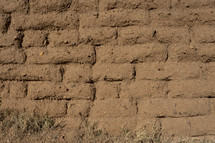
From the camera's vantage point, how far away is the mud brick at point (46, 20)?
2.06 metres

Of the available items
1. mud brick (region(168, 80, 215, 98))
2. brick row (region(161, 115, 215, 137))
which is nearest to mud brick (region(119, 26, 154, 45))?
mud brick (region(168, 80, 215, 98))

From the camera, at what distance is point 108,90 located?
6.64 feet

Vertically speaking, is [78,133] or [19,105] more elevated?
[19,105]

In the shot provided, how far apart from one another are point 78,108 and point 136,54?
3.06 feet

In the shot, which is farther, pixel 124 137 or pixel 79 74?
pixel 79 74

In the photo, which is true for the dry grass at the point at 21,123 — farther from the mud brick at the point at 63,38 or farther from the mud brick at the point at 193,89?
the mud brick at the point at 193,89

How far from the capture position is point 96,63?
2.06m

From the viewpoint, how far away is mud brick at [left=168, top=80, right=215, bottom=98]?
2.00 metres

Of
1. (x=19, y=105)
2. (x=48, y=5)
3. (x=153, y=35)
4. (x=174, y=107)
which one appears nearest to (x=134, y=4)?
(x=153, y=35)

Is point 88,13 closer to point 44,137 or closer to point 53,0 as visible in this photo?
point 53,0

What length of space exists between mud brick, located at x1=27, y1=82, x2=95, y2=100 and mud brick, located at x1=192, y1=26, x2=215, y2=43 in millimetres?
1381

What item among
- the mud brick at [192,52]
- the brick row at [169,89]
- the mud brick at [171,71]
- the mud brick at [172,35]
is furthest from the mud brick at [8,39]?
the mud brick at [192,52]

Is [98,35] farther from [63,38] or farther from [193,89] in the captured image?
[193,89]

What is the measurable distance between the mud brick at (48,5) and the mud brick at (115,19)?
0.25 m
